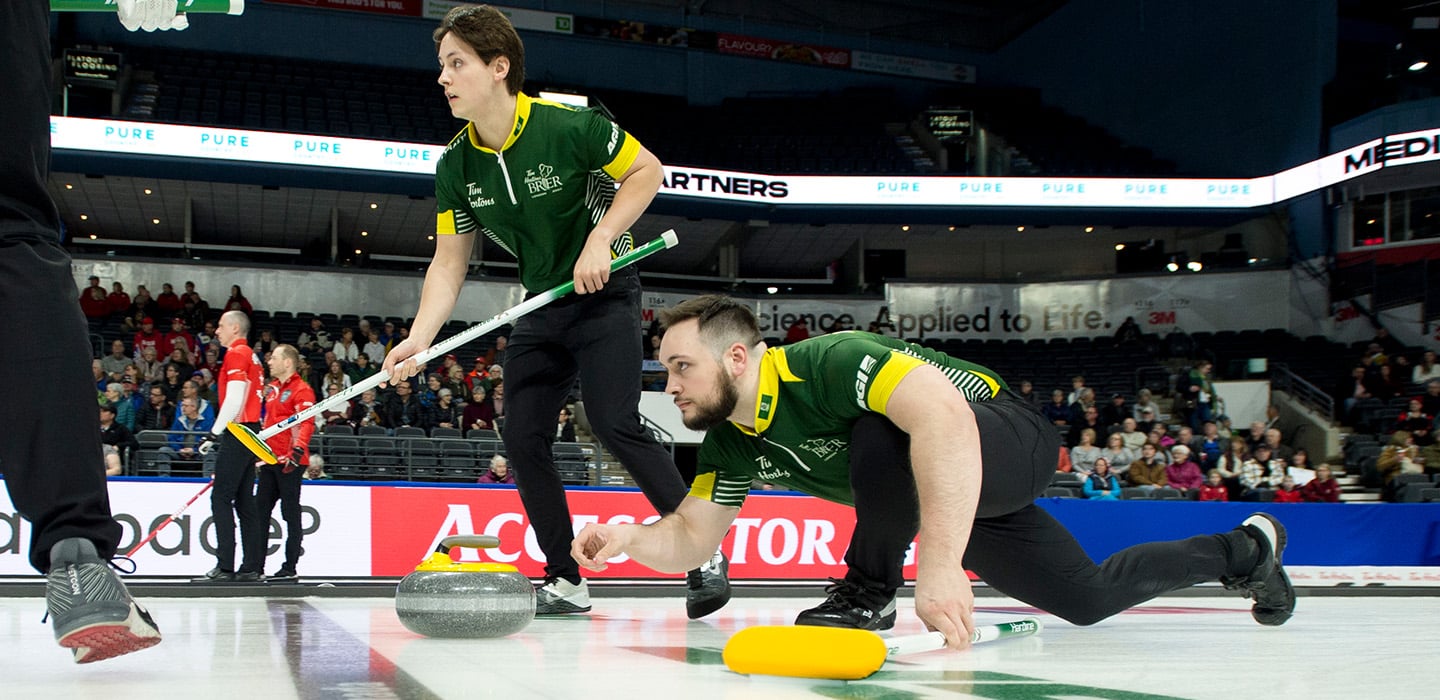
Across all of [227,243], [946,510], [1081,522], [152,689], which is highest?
[227,243]

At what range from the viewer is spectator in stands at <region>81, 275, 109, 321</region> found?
1717 cm

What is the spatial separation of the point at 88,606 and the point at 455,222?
2.23 meters

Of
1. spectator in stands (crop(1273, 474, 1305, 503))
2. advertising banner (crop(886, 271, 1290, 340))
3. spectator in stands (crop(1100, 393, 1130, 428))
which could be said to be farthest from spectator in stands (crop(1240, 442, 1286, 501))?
advertising banner (crop(886, 271, 1290, 340))

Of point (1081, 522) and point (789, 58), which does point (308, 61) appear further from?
point (1081, 522)

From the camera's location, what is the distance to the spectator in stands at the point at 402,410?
13.8 metres

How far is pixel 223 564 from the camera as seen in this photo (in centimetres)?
680

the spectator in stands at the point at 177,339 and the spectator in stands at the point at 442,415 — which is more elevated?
the spectator in stands at the point at 177,339

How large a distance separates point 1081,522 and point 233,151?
48.2 ft

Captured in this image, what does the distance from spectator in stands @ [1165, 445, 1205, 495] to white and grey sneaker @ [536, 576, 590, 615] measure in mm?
11570

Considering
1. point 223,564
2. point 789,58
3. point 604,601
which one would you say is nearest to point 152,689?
point 604,601

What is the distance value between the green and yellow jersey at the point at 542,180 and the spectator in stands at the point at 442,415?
10141mm

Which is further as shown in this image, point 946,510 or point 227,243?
point 227,243

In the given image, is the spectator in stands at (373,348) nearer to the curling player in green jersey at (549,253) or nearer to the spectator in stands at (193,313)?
the spectator in stands at (193,313)

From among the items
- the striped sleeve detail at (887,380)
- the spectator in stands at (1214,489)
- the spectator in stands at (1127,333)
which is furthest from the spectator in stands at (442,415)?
the spectator in stands at (1127,333)
